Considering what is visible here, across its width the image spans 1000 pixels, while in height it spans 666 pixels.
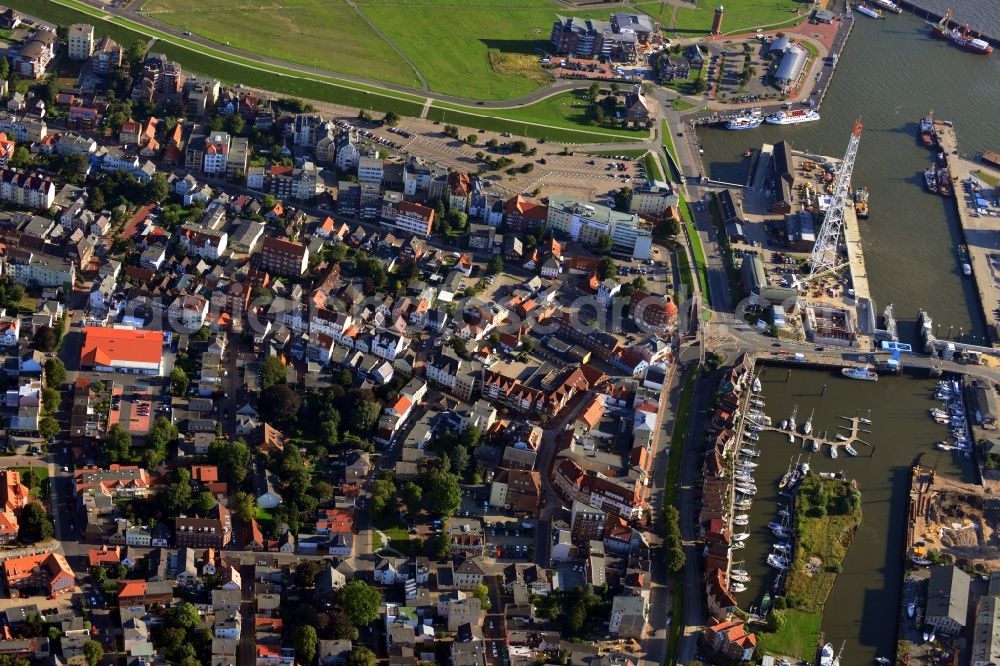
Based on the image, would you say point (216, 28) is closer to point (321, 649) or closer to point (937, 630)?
point (321, 649)

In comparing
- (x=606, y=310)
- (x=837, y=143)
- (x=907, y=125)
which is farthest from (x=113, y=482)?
(x=907, y=125)

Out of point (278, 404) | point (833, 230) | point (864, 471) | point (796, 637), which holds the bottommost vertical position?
point (796, 637)

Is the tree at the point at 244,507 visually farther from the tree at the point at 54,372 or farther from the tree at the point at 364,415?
the tree at the point at 54,372

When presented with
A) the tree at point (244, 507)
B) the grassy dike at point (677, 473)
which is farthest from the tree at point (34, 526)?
the grassy dike at point (677, 473)

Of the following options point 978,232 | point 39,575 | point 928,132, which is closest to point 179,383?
point 39,575

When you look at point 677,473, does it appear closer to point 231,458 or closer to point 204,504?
point 231,458

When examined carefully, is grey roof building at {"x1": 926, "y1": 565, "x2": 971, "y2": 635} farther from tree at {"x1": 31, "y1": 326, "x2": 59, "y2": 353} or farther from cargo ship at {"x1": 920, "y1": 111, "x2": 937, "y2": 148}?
cargo ship at {"x1": 920, "y1": 111, "x2": 937, "y2": 148}

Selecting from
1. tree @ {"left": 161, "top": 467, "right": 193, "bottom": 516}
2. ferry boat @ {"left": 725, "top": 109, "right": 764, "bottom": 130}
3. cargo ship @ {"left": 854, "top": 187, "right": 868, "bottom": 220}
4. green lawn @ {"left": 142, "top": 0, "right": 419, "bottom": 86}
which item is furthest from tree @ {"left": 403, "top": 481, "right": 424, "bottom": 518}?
ferry boat @ {"left": 725, "top": 109, "right": 764, "bottom": 130}
